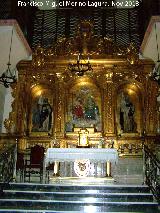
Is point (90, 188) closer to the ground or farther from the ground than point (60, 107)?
closer to the ground

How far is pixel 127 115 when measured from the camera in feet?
36.8

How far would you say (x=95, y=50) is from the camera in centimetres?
1180

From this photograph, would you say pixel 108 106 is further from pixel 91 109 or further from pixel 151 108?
pixel 151 108

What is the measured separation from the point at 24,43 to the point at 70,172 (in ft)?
15.3

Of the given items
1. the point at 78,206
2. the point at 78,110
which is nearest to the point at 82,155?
the point at 78,206

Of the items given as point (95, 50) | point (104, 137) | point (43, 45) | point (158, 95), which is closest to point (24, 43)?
point (43, 45)

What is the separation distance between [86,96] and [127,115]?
61.5 inches

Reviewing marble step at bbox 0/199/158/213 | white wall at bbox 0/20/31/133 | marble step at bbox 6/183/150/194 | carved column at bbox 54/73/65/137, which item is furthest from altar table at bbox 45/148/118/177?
white wall at bbox 0/20/31/133

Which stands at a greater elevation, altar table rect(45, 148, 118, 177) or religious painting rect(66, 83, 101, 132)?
religious painting rect(66, 83, 101, 132)

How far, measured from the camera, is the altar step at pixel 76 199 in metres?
6.21

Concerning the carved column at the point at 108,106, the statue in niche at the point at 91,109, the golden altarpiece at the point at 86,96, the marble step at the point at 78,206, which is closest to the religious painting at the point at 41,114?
the golden altarpiece at the point at 86,96

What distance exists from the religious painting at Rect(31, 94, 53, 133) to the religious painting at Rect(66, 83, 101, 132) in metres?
0.67

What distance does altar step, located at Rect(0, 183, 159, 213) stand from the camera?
6.21 meters

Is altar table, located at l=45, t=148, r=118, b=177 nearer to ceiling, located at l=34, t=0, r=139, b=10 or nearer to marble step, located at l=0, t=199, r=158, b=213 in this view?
marble step, located at l=0, t=199, r=158, b=213
